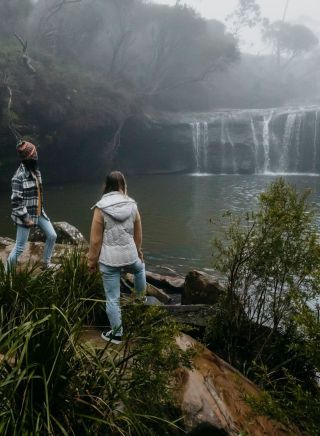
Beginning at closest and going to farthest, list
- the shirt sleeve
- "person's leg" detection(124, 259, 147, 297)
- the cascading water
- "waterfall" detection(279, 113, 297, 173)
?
1. "person's leg" detection(124, 259, 147, 297)
2. the shirt sleeve
3. the cascading water
4. "waterfall" detection(279, 113, 297, 173)

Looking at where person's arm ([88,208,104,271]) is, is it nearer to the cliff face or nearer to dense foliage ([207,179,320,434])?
dense foliage ([207,179,320,434])

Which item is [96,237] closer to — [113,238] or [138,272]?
[113,238]

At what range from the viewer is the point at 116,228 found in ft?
13.7

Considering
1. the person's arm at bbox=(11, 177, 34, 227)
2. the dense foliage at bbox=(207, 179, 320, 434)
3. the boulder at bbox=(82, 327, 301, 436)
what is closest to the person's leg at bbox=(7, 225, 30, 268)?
the person's arm at bbox=(11, 177, 34, 227)

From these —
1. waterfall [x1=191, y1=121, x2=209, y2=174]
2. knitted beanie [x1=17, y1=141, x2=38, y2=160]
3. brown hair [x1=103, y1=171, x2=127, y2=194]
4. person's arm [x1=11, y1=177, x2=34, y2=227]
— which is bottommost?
person's arm [x1=11, y1=177, x2=34, y2=227]

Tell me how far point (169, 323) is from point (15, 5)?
36568mm

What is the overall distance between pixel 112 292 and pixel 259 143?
33.0 m

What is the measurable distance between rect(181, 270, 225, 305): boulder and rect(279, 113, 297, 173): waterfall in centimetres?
2987

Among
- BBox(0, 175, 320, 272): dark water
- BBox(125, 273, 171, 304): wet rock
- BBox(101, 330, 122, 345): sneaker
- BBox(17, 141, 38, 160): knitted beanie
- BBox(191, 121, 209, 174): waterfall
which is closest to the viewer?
BBox(101, 330, 122, 345): sneaker

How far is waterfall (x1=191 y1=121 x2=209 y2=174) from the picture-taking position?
3506cm

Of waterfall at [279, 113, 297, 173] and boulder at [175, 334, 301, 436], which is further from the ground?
waterfall at [279, 113, 297, 173]

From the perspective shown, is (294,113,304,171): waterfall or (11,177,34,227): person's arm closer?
(11,177,34,227): person's arm

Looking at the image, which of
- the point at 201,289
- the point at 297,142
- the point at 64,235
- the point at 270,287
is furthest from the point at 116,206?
the point at 297,142

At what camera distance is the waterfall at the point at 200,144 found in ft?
115
